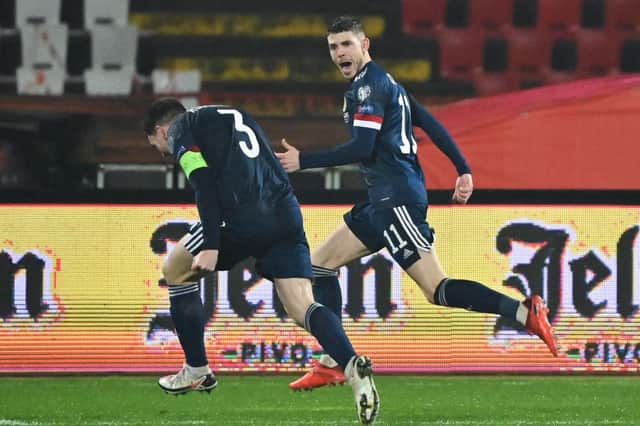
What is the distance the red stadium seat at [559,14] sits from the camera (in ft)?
49.5

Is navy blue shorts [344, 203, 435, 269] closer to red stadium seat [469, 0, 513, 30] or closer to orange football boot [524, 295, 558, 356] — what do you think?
orange football boot [524, 295, 558, 356]

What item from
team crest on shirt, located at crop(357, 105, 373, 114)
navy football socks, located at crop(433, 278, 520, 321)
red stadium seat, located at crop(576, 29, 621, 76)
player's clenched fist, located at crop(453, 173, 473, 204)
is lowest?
navy football socks, located at crop(433, 278, 520, 321)

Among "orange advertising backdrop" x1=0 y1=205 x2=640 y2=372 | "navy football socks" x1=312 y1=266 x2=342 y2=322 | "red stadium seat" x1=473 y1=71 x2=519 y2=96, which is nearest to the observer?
"navy football socks" x1=312 y1=266 x2=342 y2=322

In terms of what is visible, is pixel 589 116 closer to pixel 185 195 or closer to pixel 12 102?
pixel 185 195

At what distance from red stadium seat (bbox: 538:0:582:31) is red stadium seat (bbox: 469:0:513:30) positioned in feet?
1.03

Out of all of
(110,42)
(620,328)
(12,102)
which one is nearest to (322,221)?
(620,328)

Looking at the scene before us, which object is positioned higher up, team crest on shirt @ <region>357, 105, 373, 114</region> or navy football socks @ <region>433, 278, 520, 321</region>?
team crest on shirt @ <region>357, 105, 373, 114</region>

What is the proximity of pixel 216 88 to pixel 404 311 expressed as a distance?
18.3 feet

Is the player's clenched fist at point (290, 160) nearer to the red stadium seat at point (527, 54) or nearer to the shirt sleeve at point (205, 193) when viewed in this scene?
the shirt sleeve at point (205, 193)

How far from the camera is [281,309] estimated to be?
8047mm

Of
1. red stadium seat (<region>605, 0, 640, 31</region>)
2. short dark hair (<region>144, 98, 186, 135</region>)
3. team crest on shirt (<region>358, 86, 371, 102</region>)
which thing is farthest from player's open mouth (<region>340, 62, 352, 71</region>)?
red stadium seat (<region>605, 0, 640, 31</region>)

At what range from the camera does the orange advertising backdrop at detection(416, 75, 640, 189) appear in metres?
9.38

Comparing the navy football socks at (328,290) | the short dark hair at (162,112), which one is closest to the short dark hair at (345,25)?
the short dark hair at (162,112)

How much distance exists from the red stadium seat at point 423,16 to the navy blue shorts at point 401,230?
8.90 metres
